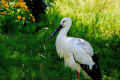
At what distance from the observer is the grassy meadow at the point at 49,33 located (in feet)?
15.1

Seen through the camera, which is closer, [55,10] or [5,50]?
[5,50]

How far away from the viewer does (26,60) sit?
4.81 metres

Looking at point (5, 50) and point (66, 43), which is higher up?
point (66, 43)

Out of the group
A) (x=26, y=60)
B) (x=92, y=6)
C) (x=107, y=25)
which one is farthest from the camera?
(x=92, y=6)

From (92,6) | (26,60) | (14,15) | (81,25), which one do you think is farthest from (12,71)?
(92,6)

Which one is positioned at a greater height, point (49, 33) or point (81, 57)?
point (81, 57)

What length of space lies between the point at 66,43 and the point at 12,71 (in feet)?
3.50

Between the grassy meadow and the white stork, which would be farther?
the grassy meadow

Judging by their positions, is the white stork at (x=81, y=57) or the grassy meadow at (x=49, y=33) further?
the grassy meadow at (x=49, y=33)

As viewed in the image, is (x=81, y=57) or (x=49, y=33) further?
(x=49, y=33)

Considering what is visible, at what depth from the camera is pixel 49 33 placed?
6.09m

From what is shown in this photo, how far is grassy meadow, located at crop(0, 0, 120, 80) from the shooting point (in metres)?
4.59

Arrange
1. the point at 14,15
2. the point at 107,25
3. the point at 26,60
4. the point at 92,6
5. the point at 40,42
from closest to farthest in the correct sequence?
the point at 26,60 → the point at 40,42 → the point at 14,15 → the point at 107,25 → the point at 92,6

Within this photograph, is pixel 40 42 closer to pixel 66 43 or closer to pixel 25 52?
pixel 25 52
